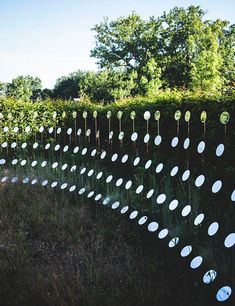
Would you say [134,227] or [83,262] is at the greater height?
[134,227]

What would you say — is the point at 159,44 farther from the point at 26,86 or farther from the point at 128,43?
the point at 26,86

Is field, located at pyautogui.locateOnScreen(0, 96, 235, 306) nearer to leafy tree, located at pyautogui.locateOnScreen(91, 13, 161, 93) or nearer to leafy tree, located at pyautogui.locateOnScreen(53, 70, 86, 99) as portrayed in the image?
leafy tree, located at pyautogui.locateOnScreen(91, 13, 161, 93)

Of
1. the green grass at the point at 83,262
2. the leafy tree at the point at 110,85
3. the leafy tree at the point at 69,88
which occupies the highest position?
the leafy tree at the point at 69,88

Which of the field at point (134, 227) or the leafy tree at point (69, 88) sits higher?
the leafy tree at point (69, 88)

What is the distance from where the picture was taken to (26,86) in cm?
8112

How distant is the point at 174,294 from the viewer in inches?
112

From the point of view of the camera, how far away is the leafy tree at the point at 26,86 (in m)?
70.8

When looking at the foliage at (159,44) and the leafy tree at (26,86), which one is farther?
the leafy tree at (26,86)

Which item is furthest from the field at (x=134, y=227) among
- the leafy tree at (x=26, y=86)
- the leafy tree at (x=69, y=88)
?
the leafy tree at (x=26, y=86)

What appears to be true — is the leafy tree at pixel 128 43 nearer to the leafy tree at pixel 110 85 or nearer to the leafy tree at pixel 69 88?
the leafy tree at pixel 110 85

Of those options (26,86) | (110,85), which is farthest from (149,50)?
(26,86)

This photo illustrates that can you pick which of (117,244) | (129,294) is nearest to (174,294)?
(129,294)

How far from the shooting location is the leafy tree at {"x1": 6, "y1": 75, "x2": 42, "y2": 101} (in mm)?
70806

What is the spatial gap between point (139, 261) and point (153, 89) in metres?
25.0
